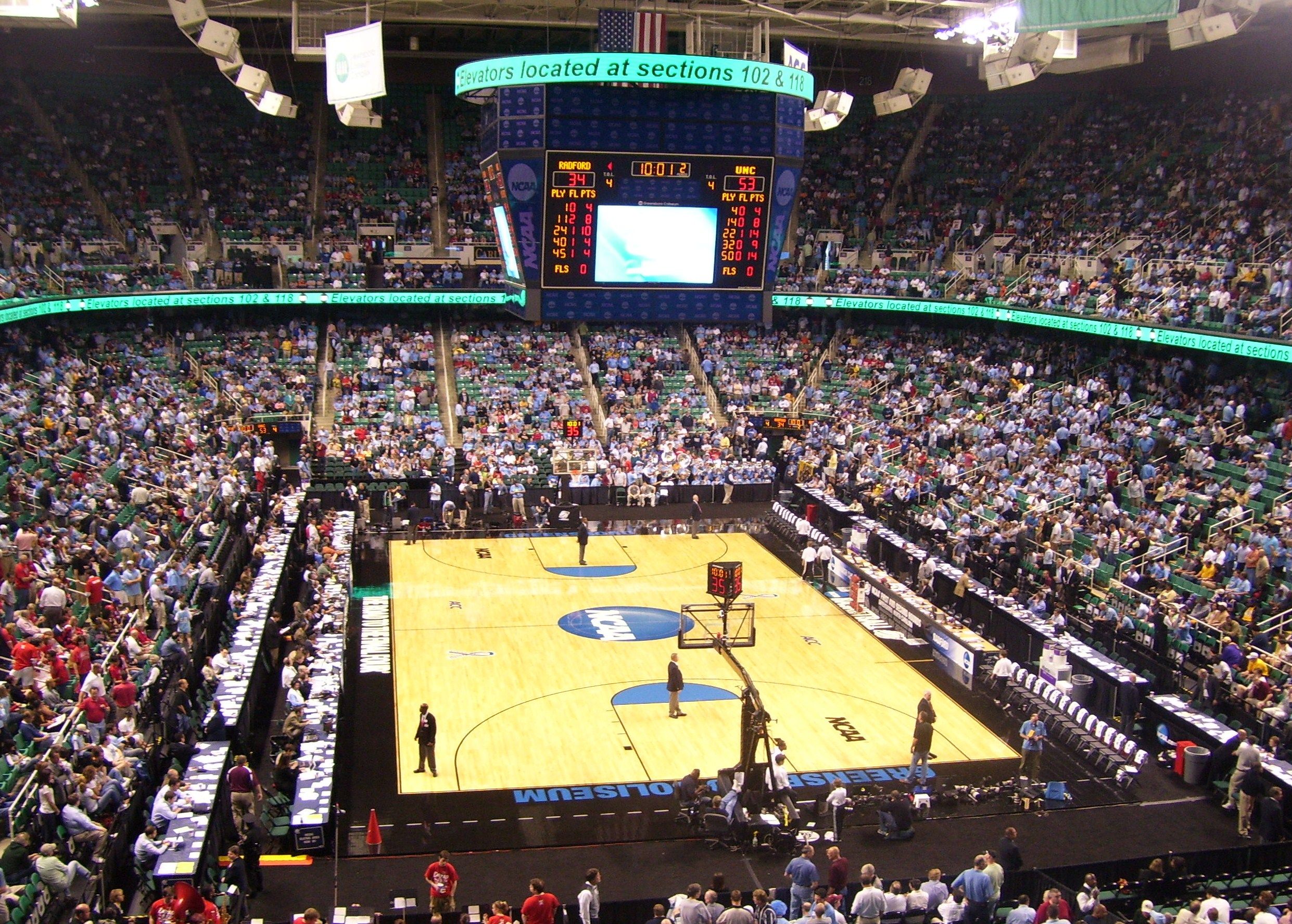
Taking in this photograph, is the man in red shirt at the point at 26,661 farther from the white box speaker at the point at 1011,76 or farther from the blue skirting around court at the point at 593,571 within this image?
the white box speaker at the point at 1011,76

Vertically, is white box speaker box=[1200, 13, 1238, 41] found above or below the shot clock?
above

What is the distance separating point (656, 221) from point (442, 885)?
1045cm

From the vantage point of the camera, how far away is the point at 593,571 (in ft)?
103

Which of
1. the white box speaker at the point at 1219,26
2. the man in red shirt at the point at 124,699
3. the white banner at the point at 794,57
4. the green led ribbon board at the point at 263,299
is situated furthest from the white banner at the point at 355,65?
the white box speaker at the point at 1219,26

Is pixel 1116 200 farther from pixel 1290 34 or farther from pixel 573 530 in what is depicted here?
pixel 573 530

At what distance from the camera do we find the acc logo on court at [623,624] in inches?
1033

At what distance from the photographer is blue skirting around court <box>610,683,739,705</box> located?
74.5ft

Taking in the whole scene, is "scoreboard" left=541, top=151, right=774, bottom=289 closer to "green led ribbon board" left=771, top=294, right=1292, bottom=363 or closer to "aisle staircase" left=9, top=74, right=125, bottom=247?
"green led ribbon board" left=771, top=294, right=1292, bottom=363

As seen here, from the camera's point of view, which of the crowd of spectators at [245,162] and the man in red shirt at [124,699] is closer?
the man in red shirt at [124,699]

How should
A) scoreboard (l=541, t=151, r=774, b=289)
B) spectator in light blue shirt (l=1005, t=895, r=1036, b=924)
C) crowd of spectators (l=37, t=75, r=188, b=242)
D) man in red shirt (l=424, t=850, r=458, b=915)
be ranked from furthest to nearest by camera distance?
crowd of spectators (l=37, t=75, r=188, b=242) < scoreboard (l=541, t=151, r=774, b=289) < man in red shirt (l=424, t=850, r=458, b=915) < spectator in light blue shirt (l=1005, t=895, r=1036, b=924)

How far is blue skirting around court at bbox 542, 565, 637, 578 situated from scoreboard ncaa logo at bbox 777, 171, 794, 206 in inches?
528

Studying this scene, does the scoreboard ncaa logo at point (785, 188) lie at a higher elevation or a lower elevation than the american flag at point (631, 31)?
lower

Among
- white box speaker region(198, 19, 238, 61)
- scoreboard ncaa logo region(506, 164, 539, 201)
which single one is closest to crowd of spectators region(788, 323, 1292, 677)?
scoreboard ncaa logo region(506, 164, 539, 201)

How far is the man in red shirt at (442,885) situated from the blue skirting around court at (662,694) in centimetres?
804
